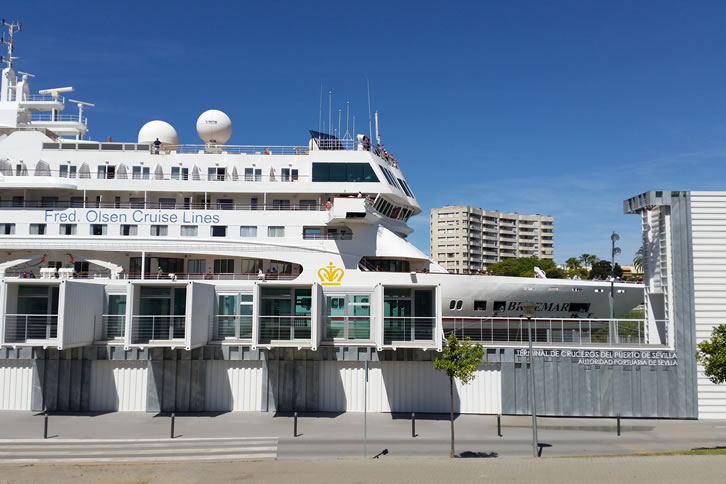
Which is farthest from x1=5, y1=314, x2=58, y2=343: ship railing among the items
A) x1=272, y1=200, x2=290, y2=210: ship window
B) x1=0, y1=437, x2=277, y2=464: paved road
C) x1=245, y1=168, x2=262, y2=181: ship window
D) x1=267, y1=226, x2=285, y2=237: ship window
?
x1=245, y1=168, x2=262, y2=181: ship window

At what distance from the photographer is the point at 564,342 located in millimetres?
23422

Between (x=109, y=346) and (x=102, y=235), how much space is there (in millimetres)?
9830

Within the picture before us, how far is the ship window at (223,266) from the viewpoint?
30.5 meters

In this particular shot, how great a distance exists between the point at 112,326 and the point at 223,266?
8048 mm

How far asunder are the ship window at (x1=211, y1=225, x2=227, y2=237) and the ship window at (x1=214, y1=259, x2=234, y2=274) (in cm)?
136

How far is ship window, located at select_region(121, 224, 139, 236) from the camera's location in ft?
99.7

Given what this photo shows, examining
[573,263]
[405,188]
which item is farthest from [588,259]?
[405,188]

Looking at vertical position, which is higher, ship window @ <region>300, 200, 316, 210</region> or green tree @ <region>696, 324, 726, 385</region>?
ship window @ <region>300, 200, 316, 210</region>

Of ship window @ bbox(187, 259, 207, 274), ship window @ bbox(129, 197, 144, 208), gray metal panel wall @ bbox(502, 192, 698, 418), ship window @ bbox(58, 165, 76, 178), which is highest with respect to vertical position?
ship window @ bbox(58, 165, 76, 178)

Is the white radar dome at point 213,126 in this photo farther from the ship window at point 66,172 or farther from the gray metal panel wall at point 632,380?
the gray metal panel wall at point 632,380

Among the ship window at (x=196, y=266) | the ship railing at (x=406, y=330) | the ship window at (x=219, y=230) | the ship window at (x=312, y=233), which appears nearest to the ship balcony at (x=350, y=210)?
the ship window at (x=312, y=233)

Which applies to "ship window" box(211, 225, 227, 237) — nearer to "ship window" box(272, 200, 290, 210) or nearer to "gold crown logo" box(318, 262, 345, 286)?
"ship window" box(272, 200, 290, 210)

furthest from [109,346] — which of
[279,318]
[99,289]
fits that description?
[279,318]

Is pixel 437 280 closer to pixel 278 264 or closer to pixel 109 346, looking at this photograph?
pixel 278 264
